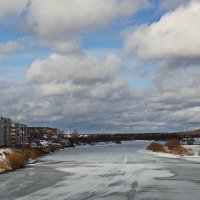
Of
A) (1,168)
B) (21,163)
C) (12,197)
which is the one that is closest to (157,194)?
(12,197)

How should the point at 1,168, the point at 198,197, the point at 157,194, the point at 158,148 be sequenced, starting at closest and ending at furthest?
the point at 198,197, the point at 157,194, the point at 1,168, the point at 158,148

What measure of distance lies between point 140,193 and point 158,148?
87.3m

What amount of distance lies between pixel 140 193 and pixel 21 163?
111 ft

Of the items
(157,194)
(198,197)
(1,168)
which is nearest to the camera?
(198,197)

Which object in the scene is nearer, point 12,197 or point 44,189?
point 12,197

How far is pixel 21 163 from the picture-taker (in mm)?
55875

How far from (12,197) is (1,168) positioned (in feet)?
83.2

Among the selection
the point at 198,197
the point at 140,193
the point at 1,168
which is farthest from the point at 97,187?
the point at 1,168

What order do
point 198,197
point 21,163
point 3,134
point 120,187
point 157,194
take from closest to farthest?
point 198,197
point 157,194
point 120,187
point 21,163
point 3,134

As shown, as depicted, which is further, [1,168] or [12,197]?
[1,168]

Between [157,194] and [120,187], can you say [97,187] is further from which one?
[157,194]

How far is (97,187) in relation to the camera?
27500 mm

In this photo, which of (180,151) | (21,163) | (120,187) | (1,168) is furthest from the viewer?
(180,151)

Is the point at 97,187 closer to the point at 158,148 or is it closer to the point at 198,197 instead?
the point at 198,197
